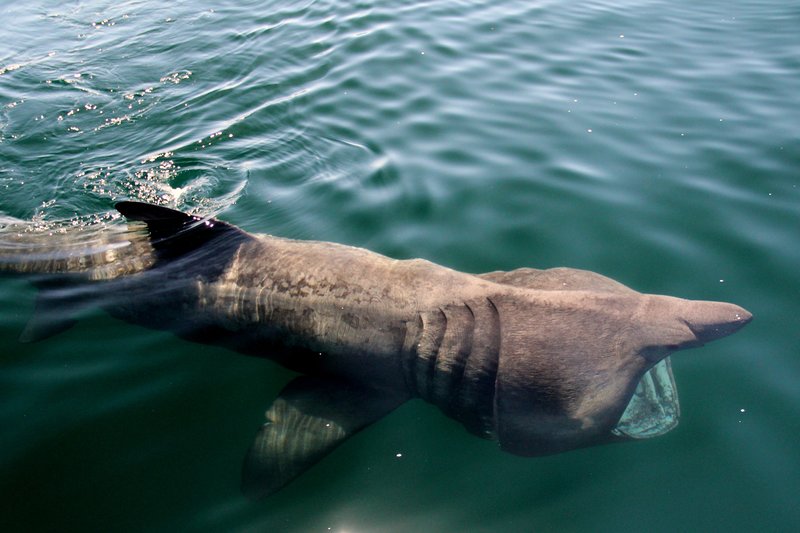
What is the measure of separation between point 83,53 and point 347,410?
10443mm

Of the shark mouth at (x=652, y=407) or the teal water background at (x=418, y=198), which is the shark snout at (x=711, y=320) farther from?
the teal water background at (x=418, y=198)

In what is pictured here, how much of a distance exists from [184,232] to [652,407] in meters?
4.05

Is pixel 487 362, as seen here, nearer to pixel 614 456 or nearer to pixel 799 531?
pixel 614 456

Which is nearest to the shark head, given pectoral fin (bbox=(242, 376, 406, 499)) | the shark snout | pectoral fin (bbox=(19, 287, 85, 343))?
the shark snout

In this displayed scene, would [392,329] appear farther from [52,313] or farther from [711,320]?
[52,313]

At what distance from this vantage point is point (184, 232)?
5.29m

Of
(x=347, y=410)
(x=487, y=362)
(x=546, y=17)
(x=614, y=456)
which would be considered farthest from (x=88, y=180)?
(x=546, y=17)

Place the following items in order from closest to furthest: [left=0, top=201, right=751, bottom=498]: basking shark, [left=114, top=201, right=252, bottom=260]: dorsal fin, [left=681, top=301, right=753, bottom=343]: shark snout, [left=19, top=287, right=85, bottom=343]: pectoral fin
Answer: [left=0, top=201, right=751, bottom=498]: basking shark → [left=681, top=301, right=753, bottom=343]: shark snout → [left=19, top=287, right=85, bottom=343]: pectoral fin → [left=114, top=201, right=252, bottom=260]: dorsal fin

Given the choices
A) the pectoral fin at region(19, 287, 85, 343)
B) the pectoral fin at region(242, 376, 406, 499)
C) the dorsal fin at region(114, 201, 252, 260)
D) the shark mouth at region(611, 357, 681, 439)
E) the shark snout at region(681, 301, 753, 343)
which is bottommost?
the pectoral fin at region(242, 376, 406, 499)

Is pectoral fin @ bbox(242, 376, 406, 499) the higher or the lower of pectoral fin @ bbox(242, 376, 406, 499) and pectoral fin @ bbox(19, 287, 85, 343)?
the lower

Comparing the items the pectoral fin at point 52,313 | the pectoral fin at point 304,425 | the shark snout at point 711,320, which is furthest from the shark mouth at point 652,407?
the pectoral fin at point 52,313

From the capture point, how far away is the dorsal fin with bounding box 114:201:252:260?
207 inches

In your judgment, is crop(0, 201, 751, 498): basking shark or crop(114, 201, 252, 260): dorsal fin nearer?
crop(0, 201, 751, 498): basking shark

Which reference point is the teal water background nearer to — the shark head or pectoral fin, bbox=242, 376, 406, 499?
pectoral fin, bbox=242, 376, 406, 499
